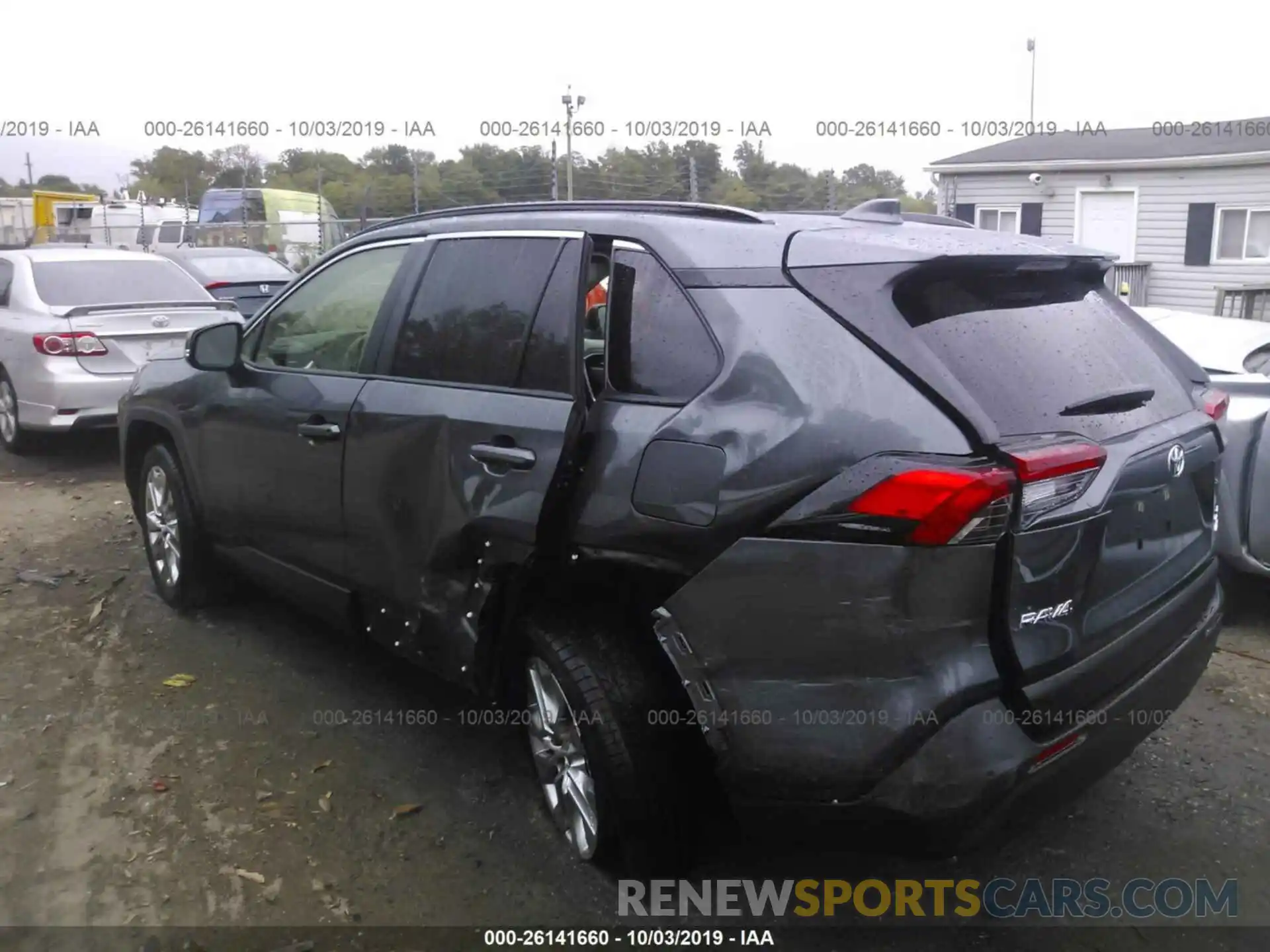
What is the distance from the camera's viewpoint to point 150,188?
171ft

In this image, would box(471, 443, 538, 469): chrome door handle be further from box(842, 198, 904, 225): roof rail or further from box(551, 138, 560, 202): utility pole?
box(551, 138, 560, 202): utility pole

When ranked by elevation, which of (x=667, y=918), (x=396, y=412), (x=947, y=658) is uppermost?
(x=396, y=412)

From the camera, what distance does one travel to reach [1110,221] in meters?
19.6

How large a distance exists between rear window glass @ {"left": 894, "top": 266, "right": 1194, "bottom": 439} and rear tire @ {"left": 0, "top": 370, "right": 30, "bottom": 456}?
8096mm

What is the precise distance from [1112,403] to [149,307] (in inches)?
293

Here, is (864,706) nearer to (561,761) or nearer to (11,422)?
(561,761)

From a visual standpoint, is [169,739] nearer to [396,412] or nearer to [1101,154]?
[396,412]

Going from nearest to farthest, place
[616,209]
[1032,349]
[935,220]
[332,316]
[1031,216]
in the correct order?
[1032,349]
[616,209]
[935,220]
[332,316]
[1031,216]

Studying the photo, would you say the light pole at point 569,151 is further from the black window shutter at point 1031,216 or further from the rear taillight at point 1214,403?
the rear taillight at point 1214,403

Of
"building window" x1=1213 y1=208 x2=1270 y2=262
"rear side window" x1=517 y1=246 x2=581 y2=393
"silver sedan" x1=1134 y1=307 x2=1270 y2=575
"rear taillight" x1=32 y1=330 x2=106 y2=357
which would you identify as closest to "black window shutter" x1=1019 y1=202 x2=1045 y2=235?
Answer: "building window" x1=1213 y1=208 x2=1270 y2=262

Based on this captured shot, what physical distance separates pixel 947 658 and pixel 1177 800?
173cm

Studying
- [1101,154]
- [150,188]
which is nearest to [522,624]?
[1101,154]

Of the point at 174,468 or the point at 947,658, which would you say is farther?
the point at 174,468

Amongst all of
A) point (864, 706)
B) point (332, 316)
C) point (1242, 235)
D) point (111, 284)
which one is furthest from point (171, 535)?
point (1242, 235)
